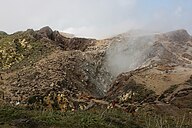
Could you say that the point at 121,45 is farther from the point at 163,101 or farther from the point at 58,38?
the point at 163,101

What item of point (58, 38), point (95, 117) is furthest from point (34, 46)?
point (95, 117)

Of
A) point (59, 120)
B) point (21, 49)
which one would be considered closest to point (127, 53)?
point (21, 49)

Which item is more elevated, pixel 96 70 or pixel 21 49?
pixel 21 49

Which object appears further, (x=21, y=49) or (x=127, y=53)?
(x=127, y=53)

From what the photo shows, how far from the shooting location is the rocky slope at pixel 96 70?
33.3 m

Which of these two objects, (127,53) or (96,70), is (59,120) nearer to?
(96,70)

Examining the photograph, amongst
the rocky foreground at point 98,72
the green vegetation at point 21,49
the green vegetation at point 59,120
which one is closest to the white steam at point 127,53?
the rocky foreground at point 98,72

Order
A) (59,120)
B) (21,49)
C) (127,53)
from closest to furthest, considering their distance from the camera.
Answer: (59,120) < (21,49) < (127,53)

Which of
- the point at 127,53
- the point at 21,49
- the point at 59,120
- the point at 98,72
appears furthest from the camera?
the point at 127,53

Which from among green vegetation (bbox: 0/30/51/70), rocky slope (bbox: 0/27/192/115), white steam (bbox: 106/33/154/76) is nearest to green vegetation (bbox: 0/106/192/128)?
rocky slope (bbox: 0/27/192/115)

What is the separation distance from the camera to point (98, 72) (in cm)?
4469

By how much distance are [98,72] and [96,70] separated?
0.29 metres

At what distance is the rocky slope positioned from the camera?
33.3m

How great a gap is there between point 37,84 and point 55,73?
2.75 m
